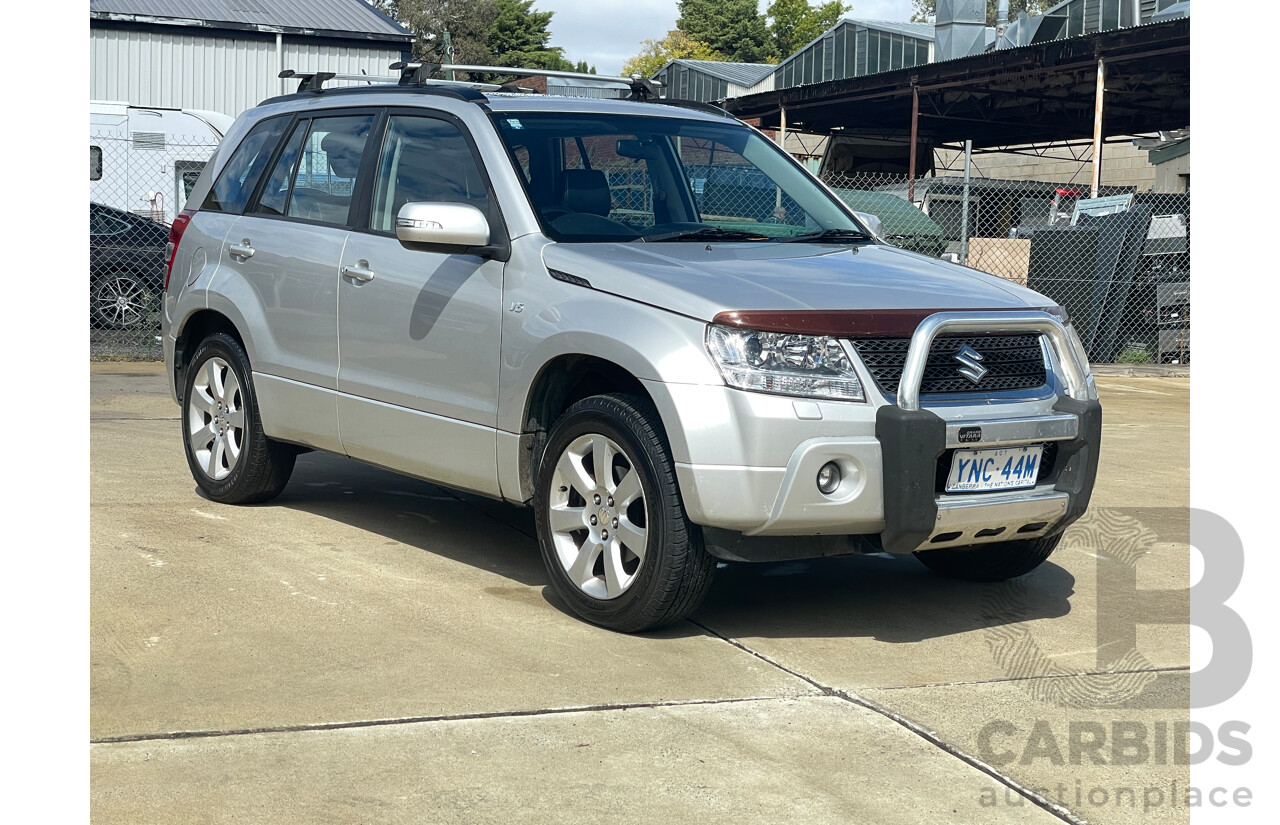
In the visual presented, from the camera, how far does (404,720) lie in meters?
4.05

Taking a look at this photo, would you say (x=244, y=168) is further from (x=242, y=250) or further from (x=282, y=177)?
(x=242, y=250)

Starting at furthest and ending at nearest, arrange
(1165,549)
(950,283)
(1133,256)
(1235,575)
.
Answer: (1133,256), (1165,549), (1235,575), (950,283)

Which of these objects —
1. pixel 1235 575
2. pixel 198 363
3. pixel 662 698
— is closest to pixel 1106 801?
pixel 662 698

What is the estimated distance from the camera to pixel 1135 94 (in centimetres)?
2836

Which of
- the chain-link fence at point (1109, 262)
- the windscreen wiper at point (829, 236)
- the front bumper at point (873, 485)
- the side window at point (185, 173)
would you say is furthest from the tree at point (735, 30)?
the front bumper at point (873, 485)

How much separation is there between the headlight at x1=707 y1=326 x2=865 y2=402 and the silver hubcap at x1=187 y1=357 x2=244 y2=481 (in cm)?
309

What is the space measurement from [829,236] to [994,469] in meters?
1.50

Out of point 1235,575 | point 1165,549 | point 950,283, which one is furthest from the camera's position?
point 1165,549

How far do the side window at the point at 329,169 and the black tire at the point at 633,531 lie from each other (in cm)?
182

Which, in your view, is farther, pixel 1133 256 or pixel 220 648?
pixel 1133 256

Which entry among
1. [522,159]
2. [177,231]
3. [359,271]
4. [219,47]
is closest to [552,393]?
[522,159]

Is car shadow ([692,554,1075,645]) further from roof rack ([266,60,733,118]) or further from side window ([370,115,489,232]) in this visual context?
roof rack ([266,60,733,118])
